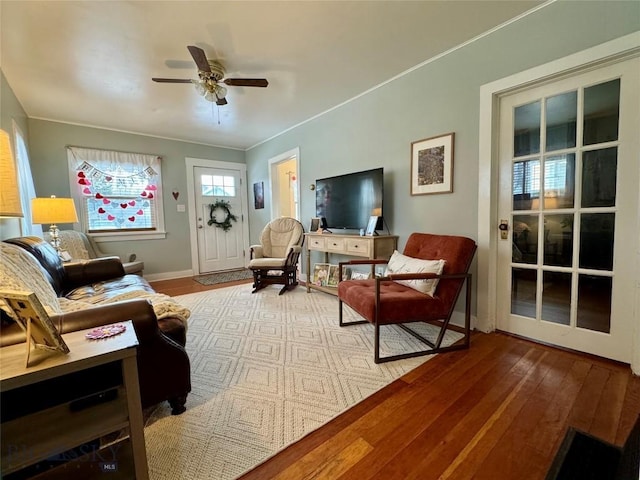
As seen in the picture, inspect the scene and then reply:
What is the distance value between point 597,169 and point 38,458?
3026mm

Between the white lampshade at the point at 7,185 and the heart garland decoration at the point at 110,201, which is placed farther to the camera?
the heart garland decoration at the point at 110,201

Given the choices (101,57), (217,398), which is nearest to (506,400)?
(217,398)

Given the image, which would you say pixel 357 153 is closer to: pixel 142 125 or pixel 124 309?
pixel 124 309

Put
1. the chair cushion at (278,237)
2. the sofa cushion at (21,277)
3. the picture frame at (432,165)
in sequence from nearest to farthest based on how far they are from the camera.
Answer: the sofa cushion at (21,277) < the picture frame at (432,165) < the chair cushion at (278,237)

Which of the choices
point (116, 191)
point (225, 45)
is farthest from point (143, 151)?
point (225, 45)

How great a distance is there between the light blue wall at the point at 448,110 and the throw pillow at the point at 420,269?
560 millimetres

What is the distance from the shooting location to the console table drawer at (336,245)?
10.1ft

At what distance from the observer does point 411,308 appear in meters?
1.88

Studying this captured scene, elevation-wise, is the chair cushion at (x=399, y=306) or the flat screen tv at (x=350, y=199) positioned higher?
the flat screen tv at (x=350, y=199)

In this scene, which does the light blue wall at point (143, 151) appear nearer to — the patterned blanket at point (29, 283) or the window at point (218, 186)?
the window at point (218, 186)

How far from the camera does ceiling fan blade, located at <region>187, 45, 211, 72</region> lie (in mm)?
1875

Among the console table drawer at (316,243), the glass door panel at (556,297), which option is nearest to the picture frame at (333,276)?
the console table drawer at (316,243)

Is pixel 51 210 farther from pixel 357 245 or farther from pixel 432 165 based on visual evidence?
pixel 432 165

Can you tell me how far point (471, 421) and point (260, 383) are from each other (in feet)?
3.76
